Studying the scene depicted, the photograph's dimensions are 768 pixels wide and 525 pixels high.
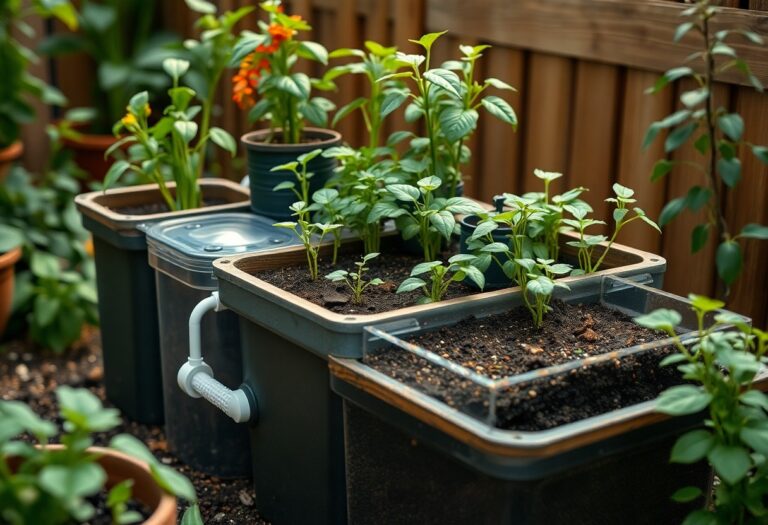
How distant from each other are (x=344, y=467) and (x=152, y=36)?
3.18 metres

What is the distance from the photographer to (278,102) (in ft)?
9.31

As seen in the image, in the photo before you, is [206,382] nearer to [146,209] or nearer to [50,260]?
[146,209]

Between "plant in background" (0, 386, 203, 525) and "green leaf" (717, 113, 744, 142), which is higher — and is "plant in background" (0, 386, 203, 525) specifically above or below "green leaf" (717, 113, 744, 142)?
below

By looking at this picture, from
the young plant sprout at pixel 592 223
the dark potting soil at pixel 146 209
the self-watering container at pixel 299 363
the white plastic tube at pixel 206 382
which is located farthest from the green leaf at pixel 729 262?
the dark potting soil at pixel 146 209

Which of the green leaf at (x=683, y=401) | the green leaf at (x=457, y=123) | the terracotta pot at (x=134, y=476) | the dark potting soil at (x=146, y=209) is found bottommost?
the terracotta pot at (x=134, y=476)

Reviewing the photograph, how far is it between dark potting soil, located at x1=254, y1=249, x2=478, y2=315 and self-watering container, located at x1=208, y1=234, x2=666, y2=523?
0.05m

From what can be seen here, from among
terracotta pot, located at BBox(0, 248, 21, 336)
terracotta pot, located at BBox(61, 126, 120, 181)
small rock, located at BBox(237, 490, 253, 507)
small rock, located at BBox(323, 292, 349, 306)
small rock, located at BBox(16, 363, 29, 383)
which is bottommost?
small rock, located at BBox(16, 363, 29, 383)

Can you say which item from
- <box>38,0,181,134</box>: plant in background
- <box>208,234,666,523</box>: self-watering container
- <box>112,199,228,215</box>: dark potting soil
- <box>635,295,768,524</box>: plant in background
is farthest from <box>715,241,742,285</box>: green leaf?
<box>38,0,181,134</box>: plant in background

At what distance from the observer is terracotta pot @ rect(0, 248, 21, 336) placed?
3.52m

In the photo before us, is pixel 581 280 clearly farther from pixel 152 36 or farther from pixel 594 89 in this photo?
pixel 152 36

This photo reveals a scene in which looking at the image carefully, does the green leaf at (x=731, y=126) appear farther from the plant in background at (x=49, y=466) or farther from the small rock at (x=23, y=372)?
the small rock at (x=23, y=372)

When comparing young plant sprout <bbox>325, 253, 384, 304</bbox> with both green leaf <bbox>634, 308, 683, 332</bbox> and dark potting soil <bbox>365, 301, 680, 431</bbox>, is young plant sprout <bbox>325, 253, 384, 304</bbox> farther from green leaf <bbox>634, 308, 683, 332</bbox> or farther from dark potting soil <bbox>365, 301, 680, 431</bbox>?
green leaf <bbox>634, 308, 683, 332</bbox>

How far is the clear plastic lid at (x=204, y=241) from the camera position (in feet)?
8.32

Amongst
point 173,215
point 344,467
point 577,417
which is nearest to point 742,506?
point 577,417
